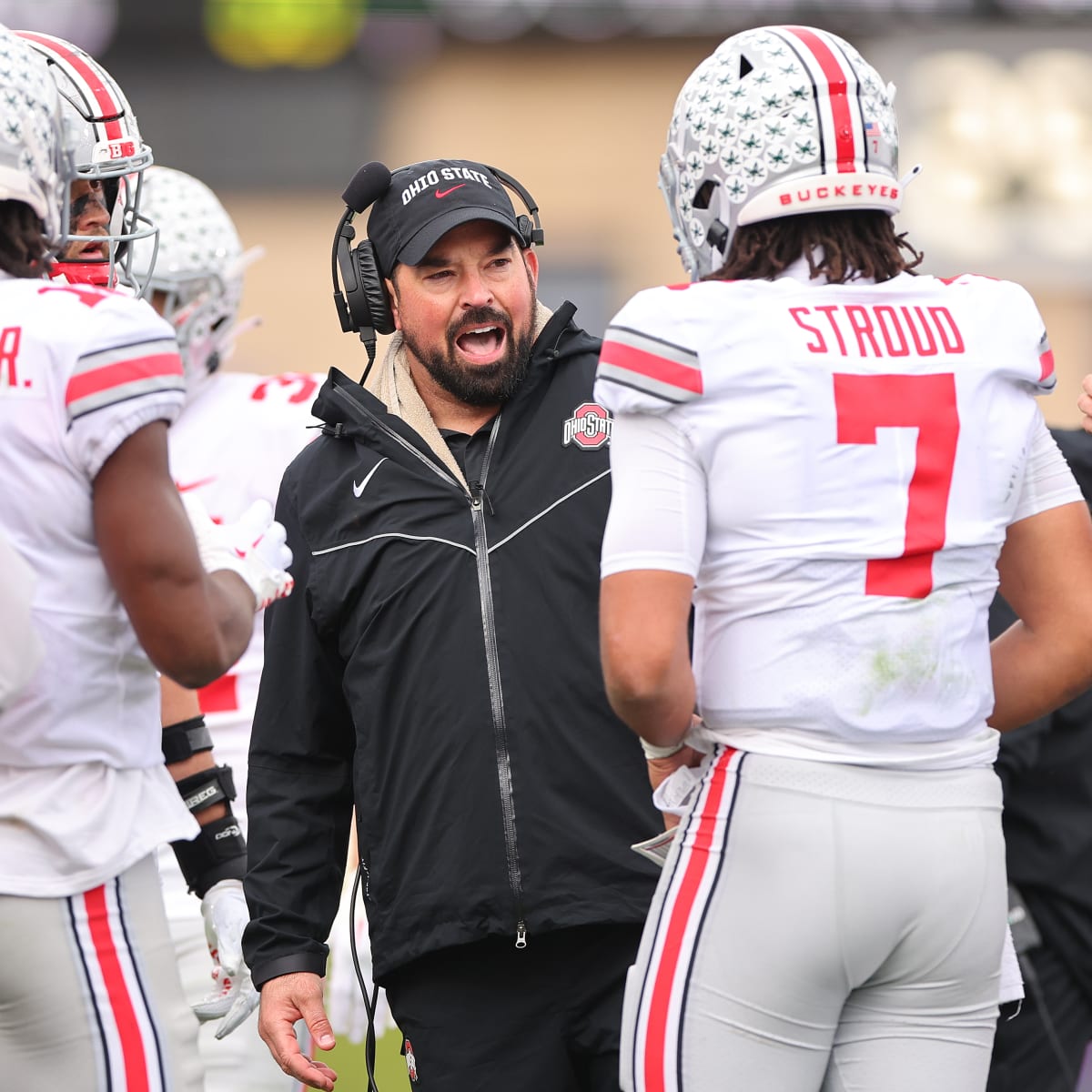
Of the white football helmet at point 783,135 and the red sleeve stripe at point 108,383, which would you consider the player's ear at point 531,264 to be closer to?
the white football helmet at point 783,135

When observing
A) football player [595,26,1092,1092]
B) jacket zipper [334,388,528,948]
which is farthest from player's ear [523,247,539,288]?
football player [595,26,1092,1092]

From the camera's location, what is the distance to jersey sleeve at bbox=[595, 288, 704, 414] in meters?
2.09

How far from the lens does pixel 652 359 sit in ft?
6.89

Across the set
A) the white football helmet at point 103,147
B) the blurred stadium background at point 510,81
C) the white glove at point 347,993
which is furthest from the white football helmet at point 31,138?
the blurred stadium background at point 510,81

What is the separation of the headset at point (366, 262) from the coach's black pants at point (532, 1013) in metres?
1.01

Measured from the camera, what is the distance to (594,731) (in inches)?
108

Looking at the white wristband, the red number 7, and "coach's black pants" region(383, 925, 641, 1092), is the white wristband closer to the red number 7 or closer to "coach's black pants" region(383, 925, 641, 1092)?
the red number 7

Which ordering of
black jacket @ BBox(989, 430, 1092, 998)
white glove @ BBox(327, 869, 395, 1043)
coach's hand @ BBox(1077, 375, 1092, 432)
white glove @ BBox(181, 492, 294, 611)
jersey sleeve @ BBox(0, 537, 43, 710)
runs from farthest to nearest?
1. white glove @ BBox(327, 869, 395, 1043)
2. black jacket @ BBox(989, 430, 1092, 998)
3. coach's hand @ BBox(1077, 375, 1092, 432)
4. white glove @ BBox(181, 492, 294, 611)
5. jersey sleeve @ BBox(0, 537, 43, 710)

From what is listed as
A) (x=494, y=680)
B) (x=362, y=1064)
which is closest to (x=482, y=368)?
(x=494, y=680)

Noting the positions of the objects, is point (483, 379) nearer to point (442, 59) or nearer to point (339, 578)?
point (339, 578)

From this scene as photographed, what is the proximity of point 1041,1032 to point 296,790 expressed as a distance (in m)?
1.43

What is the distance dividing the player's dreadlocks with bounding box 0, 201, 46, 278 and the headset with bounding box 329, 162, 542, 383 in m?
0.92

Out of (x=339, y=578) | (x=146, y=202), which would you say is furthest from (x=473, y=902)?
(x=146, y=202)

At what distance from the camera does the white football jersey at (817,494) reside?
2.09 meters
